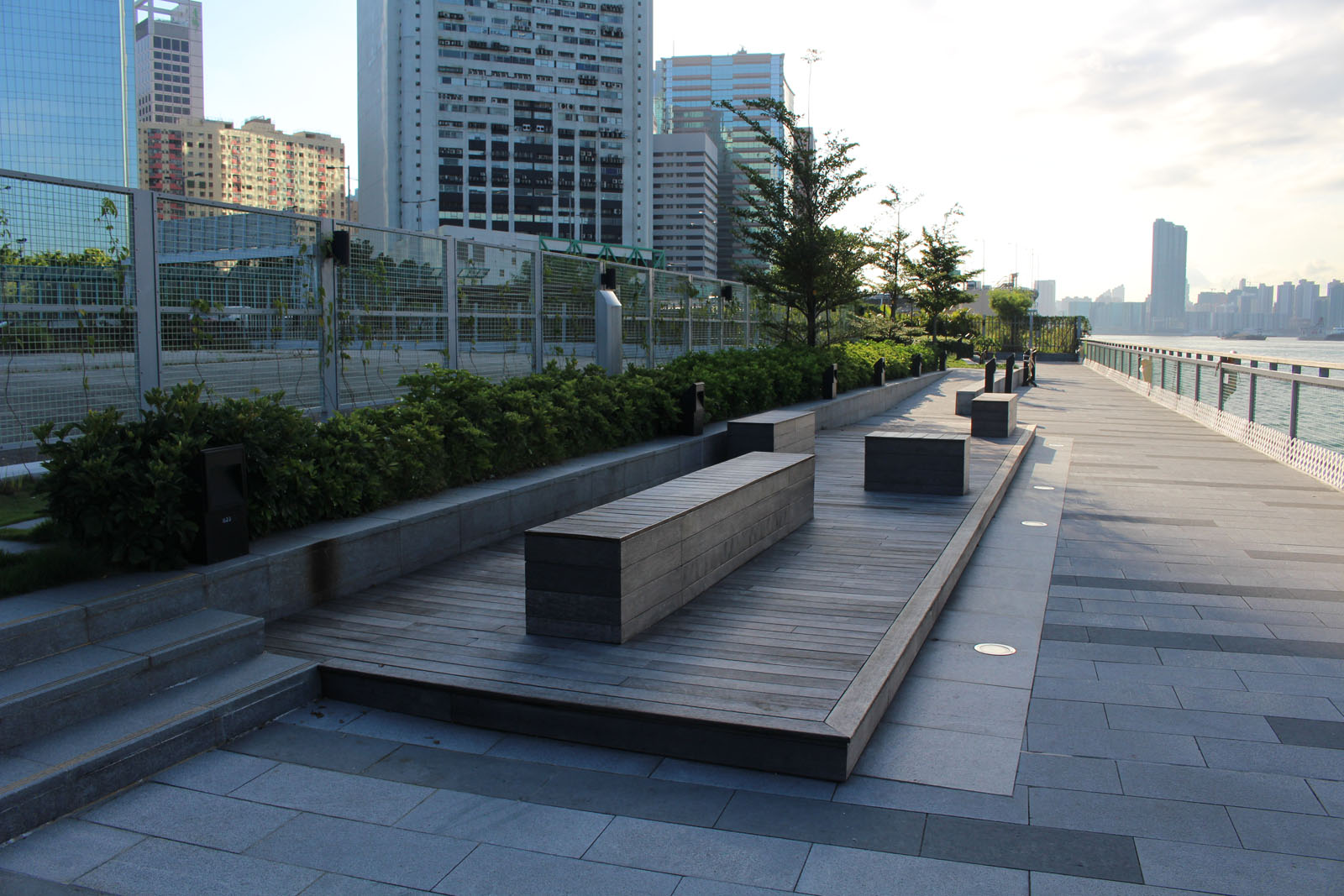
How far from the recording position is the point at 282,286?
7852mm

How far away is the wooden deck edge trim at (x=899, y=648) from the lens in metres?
4.00

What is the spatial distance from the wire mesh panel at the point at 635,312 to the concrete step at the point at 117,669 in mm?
9842

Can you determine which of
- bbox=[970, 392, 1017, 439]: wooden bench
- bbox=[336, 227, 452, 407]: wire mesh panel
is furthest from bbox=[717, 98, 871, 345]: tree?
bbox=[336, 227, 452, 407]: wire mesh panel

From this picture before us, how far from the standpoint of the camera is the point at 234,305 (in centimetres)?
731

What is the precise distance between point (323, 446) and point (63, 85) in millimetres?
144438

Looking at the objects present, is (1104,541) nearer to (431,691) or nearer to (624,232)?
(431,691)

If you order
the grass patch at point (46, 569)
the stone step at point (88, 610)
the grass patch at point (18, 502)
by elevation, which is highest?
the grass patch at point (18, 502)

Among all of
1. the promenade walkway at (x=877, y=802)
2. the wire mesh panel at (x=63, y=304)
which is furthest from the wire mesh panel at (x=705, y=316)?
the promenade walkway at (x=877, y=802)

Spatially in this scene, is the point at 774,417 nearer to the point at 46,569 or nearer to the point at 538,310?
the point at 538,310

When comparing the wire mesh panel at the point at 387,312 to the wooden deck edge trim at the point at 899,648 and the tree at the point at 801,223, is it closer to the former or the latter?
the wooden deck edge trim at the point at 899,648

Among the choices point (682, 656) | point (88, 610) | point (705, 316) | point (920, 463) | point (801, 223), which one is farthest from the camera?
point (801, 223)

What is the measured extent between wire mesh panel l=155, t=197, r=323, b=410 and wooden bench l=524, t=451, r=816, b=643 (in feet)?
10.6

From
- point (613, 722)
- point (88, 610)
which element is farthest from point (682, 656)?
point (88, 610)

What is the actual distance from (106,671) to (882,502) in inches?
283
